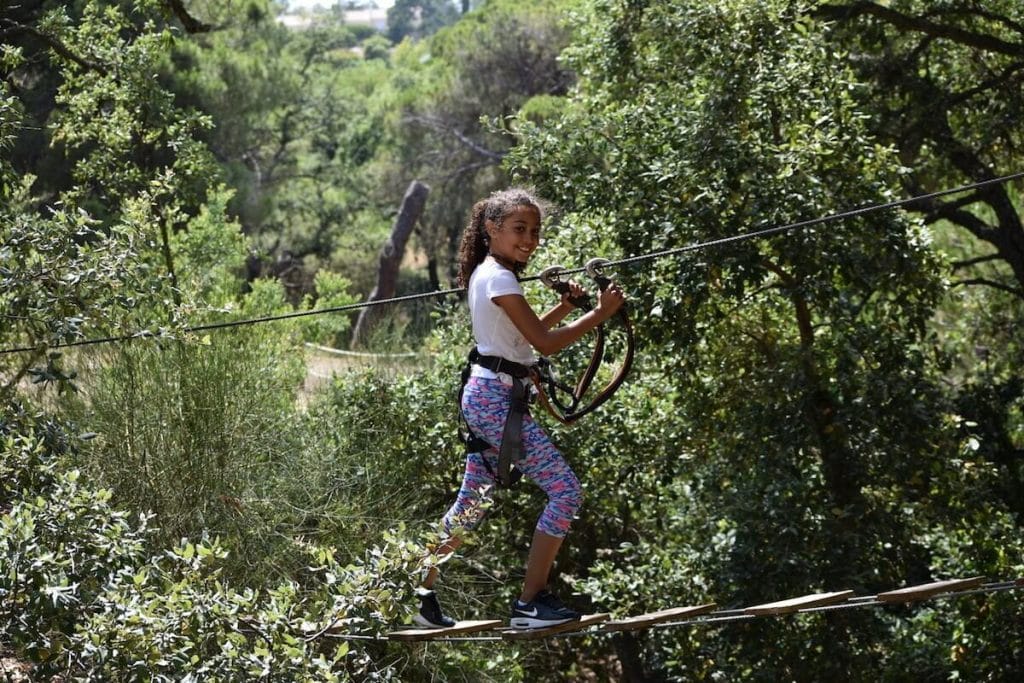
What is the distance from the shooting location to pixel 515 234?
188 inches

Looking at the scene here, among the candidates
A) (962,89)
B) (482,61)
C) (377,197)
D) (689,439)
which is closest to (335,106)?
(377,197)

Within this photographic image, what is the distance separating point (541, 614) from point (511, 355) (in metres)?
0.95

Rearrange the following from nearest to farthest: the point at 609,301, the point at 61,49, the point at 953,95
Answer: the point at 609,301
the point at 61,49
the point at 953,95

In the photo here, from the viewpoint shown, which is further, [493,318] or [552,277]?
[552,277]

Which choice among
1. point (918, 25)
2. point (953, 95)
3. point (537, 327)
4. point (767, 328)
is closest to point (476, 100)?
point (953, 95)

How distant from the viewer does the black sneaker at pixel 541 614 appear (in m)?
4.91

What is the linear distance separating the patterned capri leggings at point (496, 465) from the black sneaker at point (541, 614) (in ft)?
0.84

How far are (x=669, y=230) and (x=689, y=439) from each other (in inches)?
62.1

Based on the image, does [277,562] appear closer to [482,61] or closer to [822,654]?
[822,654]

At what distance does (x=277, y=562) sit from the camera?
760 cm

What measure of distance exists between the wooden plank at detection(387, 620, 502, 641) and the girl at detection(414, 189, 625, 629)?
0.08 metres

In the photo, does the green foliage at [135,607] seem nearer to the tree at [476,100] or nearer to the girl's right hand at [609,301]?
the girl's right hand at [609,301]

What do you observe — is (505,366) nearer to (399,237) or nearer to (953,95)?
(953,95)

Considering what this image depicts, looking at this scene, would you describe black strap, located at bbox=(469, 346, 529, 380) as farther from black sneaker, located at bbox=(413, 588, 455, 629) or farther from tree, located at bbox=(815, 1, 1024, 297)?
tree, located at bbox=(815, 1, 1024, 297)
